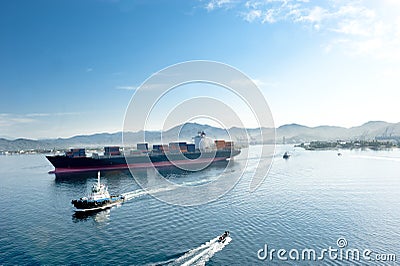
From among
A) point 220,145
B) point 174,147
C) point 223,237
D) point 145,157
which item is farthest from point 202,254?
point 220,145

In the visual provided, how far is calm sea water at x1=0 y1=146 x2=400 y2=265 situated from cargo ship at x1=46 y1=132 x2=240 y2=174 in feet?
63.3

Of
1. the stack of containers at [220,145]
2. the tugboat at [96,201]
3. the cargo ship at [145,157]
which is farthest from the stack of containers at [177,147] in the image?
the tugboat at [96,201]

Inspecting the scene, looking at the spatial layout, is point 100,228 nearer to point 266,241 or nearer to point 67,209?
point 67,209

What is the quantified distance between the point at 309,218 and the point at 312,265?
27.9ft

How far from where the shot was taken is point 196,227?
21141mm

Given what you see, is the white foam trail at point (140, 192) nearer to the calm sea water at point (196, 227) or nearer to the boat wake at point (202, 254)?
the calm sea water at point (196, 227)

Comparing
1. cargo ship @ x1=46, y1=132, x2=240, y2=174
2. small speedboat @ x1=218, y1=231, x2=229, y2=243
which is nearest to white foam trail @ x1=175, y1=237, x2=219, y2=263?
small speedboat @ x1=218, y1=231, x2=229, y2=243

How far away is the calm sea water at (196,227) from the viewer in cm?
1631

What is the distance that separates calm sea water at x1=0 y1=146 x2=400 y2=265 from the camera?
16.3 m

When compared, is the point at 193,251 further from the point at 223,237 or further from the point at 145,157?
the point at 145,157

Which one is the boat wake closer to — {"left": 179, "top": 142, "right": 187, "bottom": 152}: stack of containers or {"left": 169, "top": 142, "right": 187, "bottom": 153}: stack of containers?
{"left": 169, "top": 142, "right": 187, "bottom": 153}: stack of containers

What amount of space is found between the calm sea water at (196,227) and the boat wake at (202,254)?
0.19 feet

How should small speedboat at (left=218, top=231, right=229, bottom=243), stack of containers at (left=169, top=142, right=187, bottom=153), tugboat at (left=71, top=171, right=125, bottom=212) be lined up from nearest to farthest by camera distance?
small speedboat at (left=218, top=231, right=229, bottom=243), tugboat at (left=71, top=171, right=125, bottom=212), stack of containers at (left=169, top=142, right=187, bottom=153)

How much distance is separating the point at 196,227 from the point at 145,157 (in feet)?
140
